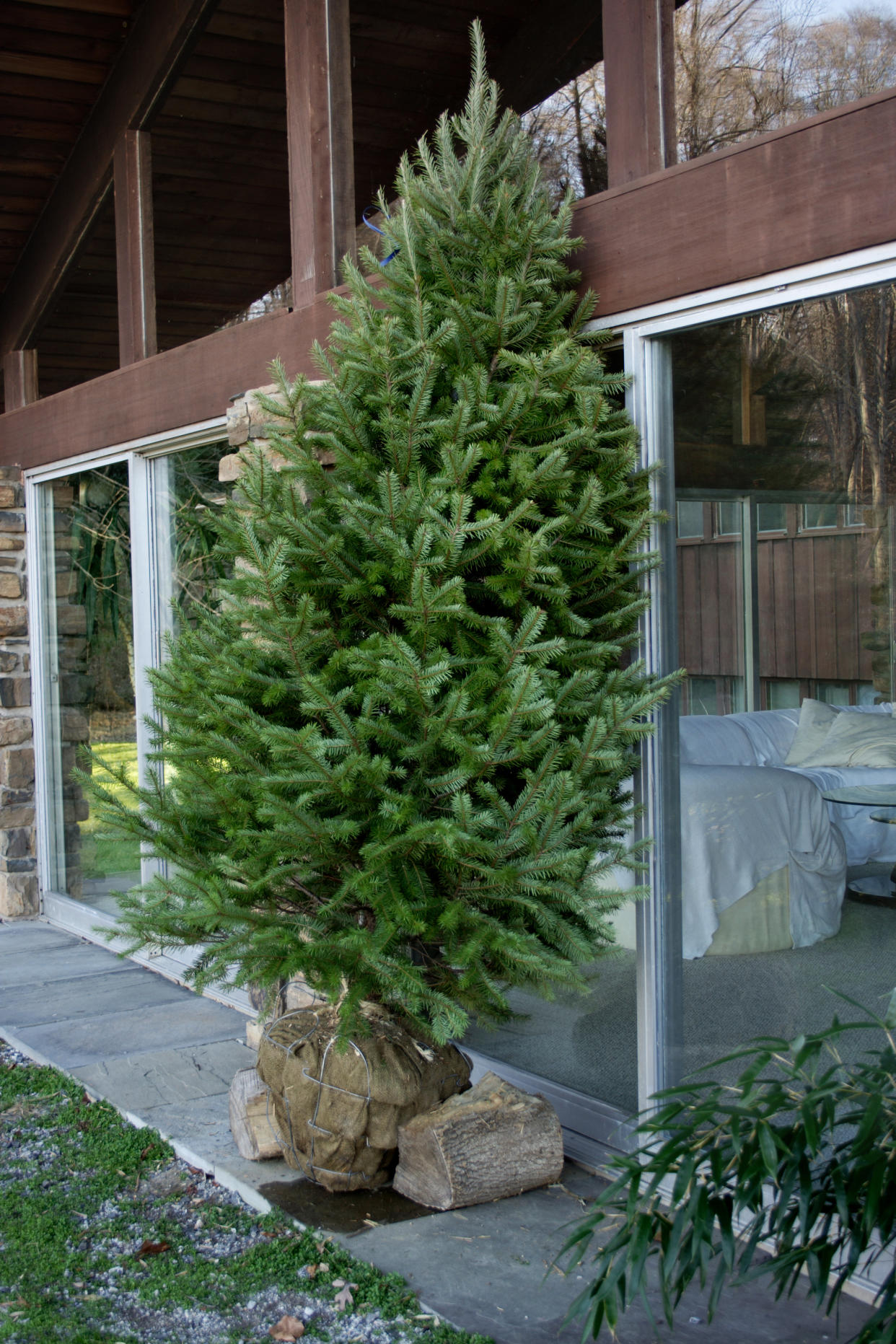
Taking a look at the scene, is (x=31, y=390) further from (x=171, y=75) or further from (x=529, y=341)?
(x=529, y=341)

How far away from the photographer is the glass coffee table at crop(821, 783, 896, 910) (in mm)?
2574

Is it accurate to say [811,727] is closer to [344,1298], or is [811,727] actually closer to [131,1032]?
[344,1298]

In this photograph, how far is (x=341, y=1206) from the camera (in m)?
3.17

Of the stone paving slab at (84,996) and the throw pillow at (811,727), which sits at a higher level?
the throw pillow at (811,727)

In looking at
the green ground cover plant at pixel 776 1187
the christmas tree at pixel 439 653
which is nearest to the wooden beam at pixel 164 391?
the christmas tree at pixel 439 653

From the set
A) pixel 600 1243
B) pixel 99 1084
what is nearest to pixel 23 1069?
pixel 99 1084

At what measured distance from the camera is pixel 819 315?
269 centimetres

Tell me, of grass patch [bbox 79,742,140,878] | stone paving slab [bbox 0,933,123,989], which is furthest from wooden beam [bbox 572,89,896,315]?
stone paving slab [bbox 0,933,123,989]

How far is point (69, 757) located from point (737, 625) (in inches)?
181

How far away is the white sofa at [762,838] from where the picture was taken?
271 centimetres

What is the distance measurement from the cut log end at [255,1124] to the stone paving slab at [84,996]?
1668 millimetres

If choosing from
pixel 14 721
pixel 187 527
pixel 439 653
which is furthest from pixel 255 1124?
pixel 14 721

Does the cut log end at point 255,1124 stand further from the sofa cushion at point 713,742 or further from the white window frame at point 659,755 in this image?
the sofa cushion at point 713,742

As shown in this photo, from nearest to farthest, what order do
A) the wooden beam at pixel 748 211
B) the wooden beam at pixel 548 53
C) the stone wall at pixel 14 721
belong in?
the wooden beam at pixel 748 211 < the wooden beam at pixel 548 53 < the stone wall at pixel 14 721
